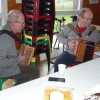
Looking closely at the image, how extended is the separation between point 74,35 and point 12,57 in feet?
3.39

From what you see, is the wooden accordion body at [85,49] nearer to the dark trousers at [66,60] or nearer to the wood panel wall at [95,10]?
the dark trousers at [66,60]

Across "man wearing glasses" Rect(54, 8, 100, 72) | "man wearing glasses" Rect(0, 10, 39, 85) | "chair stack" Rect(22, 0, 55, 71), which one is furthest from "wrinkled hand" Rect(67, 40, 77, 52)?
"chair stack" Rect(22, 0, 55, 71)

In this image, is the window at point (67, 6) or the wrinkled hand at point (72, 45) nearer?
the wrinkled hand at point (72, 45)

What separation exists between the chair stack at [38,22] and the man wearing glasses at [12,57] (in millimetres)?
933

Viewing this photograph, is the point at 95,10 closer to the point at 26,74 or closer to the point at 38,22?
the point at 38,22

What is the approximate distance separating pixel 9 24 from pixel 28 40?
3.88ft

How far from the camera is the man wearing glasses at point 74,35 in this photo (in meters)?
2.74

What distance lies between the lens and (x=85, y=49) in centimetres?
252

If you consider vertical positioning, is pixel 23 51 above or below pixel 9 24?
below

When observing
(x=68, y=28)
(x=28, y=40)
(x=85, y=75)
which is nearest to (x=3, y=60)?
(x=85, y=75)

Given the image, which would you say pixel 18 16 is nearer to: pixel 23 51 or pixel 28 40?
pixel 23 51

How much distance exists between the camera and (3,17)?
3.46 meters

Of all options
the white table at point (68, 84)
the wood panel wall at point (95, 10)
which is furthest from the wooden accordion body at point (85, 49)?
the wood panel wall at point (95, 10)

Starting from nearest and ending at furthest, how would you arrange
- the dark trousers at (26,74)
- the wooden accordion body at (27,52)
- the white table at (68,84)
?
the white table at (68,84) < the dark trousers at (26,74) < the wooden accordion body at (27,52)
